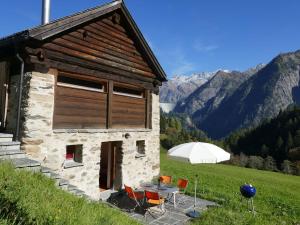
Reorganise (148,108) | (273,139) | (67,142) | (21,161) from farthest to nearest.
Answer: (273,139), (148,108), (67,142), (21,161)

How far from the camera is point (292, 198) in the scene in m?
17.2

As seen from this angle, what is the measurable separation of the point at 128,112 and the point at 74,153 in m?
3.66

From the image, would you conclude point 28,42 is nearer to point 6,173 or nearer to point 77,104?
point 77,104

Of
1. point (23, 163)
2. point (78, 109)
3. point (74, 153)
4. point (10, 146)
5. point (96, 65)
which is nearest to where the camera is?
point (23, 163)

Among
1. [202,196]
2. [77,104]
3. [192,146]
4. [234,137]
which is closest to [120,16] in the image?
[77,104]

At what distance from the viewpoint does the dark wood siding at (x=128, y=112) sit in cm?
1397

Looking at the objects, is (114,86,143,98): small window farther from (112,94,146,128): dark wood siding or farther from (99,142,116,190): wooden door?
(99,142,116,190): wooden door

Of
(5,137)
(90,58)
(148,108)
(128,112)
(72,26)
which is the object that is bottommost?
(5,137)

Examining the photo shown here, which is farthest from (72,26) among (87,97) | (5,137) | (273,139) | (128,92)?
(273,139)

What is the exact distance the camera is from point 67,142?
1132cm

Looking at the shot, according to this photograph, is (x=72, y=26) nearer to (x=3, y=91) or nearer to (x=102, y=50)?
(x=102, y=50)

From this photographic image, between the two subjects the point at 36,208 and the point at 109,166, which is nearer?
the point at 36,208

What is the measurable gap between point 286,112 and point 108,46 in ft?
391

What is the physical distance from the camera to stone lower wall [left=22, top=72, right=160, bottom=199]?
10.1 metres
